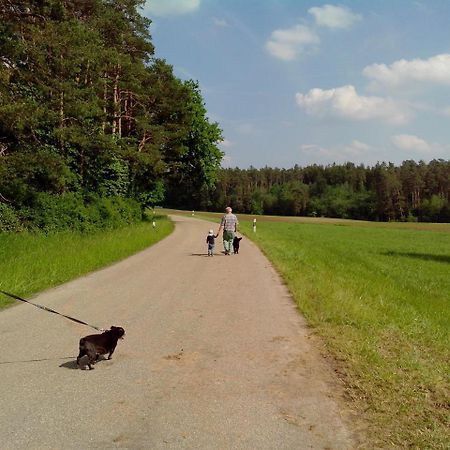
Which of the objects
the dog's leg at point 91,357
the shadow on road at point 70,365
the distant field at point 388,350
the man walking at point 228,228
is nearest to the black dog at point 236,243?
the man walking at point 228,228

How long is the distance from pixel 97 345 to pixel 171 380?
3.41 ft

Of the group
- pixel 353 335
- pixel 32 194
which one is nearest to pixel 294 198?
pixel 32 194

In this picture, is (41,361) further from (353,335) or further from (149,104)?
(149,104)

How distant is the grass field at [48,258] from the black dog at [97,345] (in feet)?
12.5

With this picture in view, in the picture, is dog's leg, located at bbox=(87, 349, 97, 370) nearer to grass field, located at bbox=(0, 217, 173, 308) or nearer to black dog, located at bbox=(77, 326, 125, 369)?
black dog, located at bbox=(77, 326, 125, 369)

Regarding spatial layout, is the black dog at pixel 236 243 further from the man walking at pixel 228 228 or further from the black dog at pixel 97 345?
the black dog at pixel 97 345

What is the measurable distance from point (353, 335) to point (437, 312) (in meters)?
4.73

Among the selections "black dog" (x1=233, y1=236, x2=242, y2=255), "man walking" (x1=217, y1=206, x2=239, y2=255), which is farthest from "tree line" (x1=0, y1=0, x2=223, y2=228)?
"black dog" (x1=233, y1=236, x2=242, y2=255)

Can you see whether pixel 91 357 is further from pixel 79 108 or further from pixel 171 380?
pixel 79 108

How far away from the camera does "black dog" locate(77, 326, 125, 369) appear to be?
510 cm

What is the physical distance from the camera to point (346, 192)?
132250 mm

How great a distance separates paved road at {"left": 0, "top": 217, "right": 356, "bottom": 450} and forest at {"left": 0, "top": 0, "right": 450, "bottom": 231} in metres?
12.3

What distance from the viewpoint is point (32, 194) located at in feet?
67.4

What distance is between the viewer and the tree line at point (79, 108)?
18578mm
